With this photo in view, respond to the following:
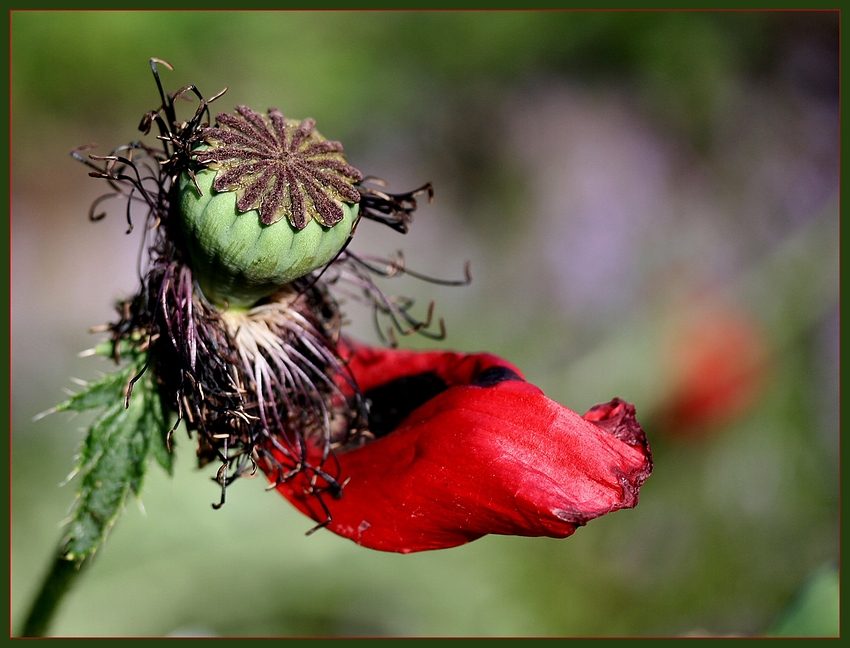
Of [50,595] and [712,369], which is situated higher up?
[712,369]

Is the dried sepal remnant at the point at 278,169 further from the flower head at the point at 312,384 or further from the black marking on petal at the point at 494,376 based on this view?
the black marking on petal at the point at 494,376

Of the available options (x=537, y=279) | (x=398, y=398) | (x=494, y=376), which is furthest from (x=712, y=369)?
(x=494, y=376)

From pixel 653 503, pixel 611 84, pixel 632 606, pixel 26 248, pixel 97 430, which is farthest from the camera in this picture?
pixel 611 84

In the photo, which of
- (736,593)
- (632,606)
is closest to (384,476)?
(632,606)

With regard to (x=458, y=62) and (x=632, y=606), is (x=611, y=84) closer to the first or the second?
(x=458, y=62)

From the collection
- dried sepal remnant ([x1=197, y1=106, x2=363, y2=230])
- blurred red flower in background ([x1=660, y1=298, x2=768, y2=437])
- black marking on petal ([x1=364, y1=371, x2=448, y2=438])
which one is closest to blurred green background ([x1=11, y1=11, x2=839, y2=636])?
blurred red flower in background ([x1=660, y1=298, x2=768, y2=437])

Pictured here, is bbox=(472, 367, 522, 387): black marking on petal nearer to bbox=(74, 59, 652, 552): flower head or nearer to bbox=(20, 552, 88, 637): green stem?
bbox=(74, 59, 652, 552): flower head

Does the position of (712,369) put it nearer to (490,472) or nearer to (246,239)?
(490,472)
